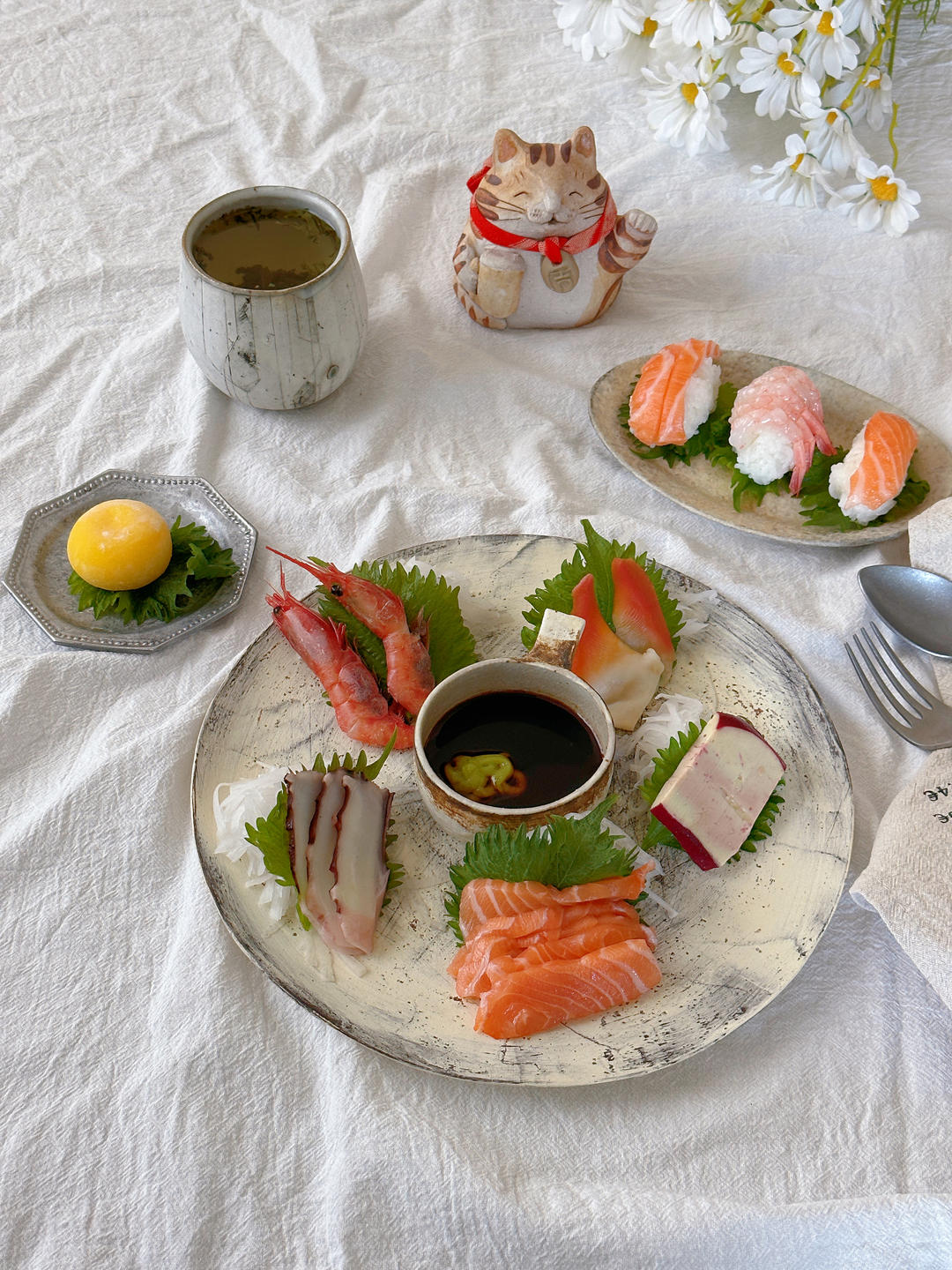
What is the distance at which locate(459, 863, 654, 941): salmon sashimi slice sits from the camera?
881 mm

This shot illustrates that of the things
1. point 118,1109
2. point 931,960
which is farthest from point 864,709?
point 118,1109

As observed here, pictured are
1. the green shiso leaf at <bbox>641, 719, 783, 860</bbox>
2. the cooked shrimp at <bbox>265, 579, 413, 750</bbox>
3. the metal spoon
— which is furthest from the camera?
the metal spoon

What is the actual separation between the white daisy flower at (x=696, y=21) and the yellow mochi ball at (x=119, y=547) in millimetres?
1042

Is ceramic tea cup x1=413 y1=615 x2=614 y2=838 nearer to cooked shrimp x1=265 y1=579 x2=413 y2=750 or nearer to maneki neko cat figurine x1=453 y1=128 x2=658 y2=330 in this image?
cooked shrimp x1=265 y1=579 x2=413 y2=750

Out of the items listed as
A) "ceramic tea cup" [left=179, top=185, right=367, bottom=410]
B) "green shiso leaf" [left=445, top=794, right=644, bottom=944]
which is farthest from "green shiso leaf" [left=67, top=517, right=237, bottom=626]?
"green shiso leaf" [left=445, top=794, right=644, bottom=944]

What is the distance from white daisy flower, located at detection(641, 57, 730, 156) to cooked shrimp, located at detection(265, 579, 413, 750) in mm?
1075

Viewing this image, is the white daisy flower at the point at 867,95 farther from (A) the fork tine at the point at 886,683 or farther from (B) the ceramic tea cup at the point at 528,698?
(B) the ceramic tea cup at the point at 528,698

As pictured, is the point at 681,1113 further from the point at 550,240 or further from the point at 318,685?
the point at 550,240

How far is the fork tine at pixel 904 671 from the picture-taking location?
3.67 ft

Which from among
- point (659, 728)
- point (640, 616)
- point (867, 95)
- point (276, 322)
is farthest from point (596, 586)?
point (867, 95)

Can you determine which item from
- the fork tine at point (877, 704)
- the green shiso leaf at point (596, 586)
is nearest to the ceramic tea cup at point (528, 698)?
the green shiso leaf at point (596, 586)

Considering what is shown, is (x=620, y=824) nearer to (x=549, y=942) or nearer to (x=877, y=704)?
(x=549, y=942)

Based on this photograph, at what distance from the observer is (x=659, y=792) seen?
97 cm

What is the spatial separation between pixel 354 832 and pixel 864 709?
0.56 metres
